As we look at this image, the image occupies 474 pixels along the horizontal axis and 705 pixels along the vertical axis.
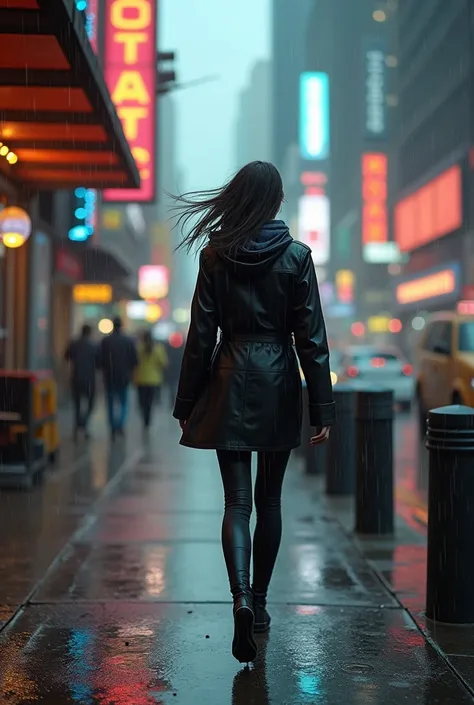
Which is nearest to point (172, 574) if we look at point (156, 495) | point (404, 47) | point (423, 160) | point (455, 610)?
point (455, 610)

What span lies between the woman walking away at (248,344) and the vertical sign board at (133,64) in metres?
14.5

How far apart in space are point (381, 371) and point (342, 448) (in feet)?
44.8

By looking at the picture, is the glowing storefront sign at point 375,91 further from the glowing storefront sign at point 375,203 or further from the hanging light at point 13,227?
the hanging light at point 13,227

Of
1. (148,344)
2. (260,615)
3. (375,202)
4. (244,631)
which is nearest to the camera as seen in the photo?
(244,631)

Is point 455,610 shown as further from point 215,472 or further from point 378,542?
point 215,472

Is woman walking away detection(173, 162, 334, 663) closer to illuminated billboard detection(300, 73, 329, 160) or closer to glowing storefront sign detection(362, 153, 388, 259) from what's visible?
glowing storefront sign detection(362, 153, 388, 259)

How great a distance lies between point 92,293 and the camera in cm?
2964

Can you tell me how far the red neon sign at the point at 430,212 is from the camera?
4344 centimetres

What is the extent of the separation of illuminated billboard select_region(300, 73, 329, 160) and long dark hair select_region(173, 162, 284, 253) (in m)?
98.2

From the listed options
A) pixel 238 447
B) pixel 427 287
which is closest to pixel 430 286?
pixel 427 287

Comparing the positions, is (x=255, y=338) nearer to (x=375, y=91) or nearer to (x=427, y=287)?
(x=427, y=287)

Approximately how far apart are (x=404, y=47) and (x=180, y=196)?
59.2 meters

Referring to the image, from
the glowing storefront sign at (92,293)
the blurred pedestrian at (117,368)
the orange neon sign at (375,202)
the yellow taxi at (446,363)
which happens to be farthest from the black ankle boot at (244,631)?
the orange neon sign at (375,202)

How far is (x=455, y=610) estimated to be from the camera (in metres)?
4.80
